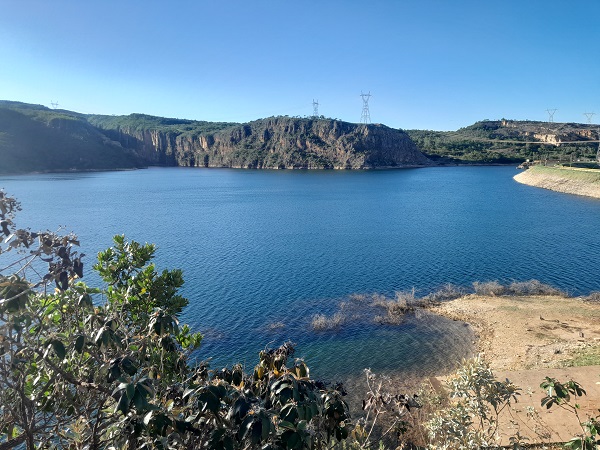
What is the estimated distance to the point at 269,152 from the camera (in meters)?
199

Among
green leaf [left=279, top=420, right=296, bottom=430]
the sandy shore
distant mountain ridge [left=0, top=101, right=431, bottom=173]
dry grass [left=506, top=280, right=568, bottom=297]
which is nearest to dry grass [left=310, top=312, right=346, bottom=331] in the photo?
the sandy shore

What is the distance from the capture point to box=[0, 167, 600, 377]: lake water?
23.6m

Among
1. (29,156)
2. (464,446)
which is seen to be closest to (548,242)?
(464,446)

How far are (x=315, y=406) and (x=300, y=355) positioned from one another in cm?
1793

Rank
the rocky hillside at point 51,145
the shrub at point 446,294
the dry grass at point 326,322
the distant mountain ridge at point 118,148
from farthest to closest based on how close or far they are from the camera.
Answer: the distant mountain ridge at point 118,148
the rocky hillside at point 51,145
the shrub at point 446,294
the dry grass at point 326,322

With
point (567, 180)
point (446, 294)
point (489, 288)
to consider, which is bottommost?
point (446, 294)

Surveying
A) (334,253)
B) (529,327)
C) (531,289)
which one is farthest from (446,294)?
(334,253)

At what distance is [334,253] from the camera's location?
41.5 m

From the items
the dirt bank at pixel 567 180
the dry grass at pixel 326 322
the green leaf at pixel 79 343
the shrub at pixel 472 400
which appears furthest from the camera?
the dirt bank at pixel 567 180

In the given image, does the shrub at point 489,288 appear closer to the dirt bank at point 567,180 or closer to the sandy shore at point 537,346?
the sandy shore at point 537,346

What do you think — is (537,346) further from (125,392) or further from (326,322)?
(125,392)

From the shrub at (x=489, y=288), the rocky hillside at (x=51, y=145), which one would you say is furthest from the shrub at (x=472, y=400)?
the rocky hillside at (x=51, y=145)

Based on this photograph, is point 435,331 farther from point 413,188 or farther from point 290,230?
point 413,188

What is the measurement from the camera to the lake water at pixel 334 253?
23578 millimetres
